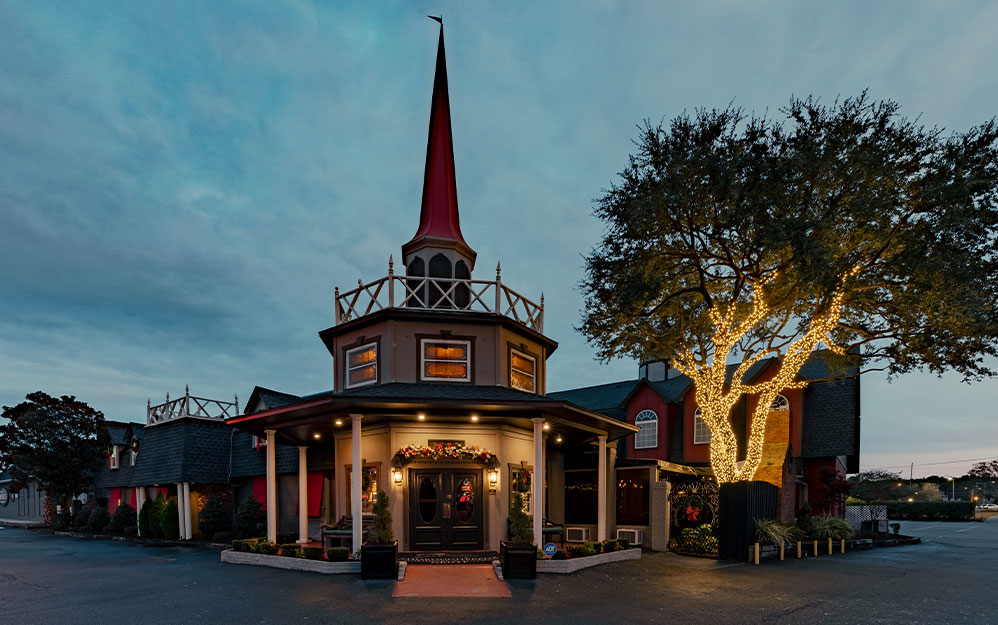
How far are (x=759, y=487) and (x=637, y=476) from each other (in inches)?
167

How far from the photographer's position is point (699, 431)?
→ 2536 centimetres

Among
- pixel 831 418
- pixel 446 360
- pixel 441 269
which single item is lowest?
pixel 831 418

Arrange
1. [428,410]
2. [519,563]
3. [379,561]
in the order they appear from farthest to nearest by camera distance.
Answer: [428,410]
[519,563]
[379,561]

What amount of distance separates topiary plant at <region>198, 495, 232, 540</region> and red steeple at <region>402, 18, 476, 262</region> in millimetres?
13607

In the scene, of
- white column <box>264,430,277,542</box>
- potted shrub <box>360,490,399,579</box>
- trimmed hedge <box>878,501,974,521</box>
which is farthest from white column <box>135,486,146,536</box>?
trimmed hedge <box>878,501,974,521</box>

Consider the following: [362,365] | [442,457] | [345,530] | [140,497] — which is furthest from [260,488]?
[442,457]

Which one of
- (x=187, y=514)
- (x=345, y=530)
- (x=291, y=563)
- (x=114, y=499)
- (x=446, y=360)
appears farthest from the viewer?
(x=114, y=499)

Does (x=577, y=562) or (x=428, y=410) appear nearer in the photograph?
(x=577, y=562)

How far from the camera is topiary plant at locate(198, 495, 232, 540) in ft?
78.1

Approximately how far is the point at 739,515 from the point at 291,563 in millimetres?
12790

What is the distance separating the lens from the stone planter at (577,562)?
14.2 meters

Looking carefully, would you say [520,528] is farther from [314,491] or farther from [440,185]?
[440,185]

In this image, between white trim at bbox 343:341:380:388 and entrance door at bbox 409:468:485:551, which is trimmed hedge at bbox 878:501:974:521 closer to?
entrance door at bbox 409:468:485:551

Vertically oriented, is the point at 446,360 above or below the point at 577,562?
above
